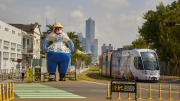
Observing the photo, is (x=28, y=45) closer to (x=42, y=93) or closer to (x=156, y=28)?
(x=156, y=28)

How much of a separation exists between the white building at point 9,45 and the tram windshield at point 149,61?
702 inches

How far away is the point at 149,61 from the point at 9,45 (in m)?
19.5

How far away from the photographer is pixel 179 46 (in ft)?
108

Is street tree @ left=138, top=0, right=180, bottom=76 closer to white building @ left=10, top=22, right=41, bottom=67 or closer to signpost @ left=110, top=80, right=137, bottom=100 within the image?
white building @ left=10, top=22, right=41, bottom=67

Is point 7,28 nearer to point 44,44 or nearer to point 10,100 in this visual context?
point 44,44

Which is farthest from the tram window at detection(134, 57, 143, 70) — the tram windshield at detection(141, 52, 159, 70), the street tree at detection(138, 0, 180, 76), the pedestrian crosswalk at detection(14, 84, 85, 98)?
the street tree at detection(138, 0, 180, 76)

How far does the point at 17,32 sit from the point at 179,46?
80.3ft

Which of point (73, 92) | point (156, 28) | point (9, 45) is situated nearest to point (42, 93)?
point (73, 92)

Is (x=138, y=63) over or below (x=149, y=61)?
below

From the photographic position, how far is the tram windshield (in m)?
23.6

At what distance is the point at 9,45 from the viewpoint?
3216 centimetres

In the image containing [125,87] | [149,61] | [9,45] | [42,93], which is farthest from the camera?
[9,45]

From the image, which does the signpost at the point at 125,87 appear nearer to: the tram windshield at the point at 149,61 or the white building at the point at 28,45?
the tram windshield at the point at 149,61

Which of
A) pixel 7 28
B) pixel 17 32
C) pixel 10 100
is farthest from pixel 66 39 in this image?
pixel 17 32
